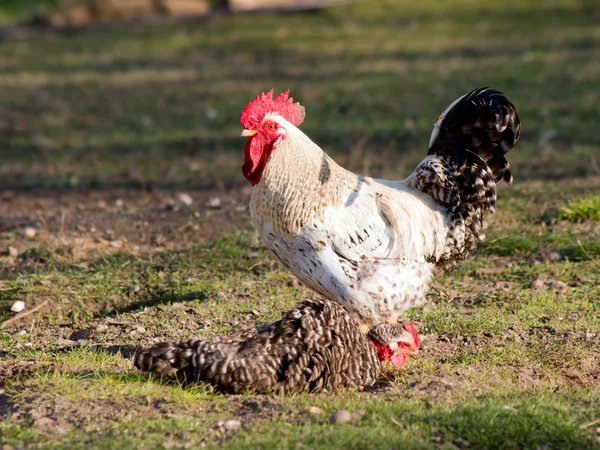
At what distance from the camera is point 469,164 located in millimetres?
5777

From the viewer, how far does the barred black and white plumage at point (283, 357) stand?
15.0 feet

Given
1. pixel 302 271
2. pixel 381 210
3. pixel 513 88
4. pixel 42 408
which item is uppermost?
pixel 513 88

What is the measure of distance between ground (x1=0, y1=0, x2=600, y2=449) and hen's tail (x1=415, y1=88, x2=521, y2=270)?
715mm

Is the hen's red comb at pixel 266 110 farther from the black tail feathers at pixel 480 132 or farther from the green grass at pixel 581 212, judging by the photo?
the green grass at pixel 581 212

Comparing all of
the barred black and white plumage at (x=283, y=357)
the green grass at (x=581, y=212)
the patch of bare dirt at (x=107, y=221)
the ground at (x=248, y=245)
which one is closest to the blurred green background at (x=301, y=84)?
the ground at (x=248, y=245)

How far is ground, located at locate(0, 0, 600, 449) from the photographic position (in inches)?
166

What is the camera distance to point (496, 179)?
600cm

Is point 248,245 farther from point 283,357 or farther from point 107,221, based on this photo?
point 283,357

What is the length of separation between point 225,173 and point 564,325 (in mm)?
5535

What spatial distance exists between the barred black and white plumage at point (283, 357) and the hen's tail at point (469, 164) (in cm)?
137

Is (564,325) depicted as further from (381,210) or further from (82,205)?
(82,205)

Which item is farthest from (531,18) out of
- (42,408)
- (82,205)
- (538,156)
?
(42,408)

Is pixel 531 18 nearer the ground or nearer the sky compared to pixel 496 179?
nearer the sky

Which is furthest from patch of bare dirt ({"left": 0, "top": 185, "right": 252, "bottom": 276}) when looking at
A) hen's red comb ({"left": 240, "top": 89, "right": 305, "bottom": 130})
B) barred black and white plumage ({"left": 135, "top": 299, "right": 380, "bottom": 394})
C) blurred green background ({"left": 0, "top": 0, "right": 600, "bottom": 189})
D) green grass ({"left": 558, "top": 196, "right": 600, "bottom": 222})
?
green grass ({"left": 558, "top": 196, "right": 600, "bottom": 222})
